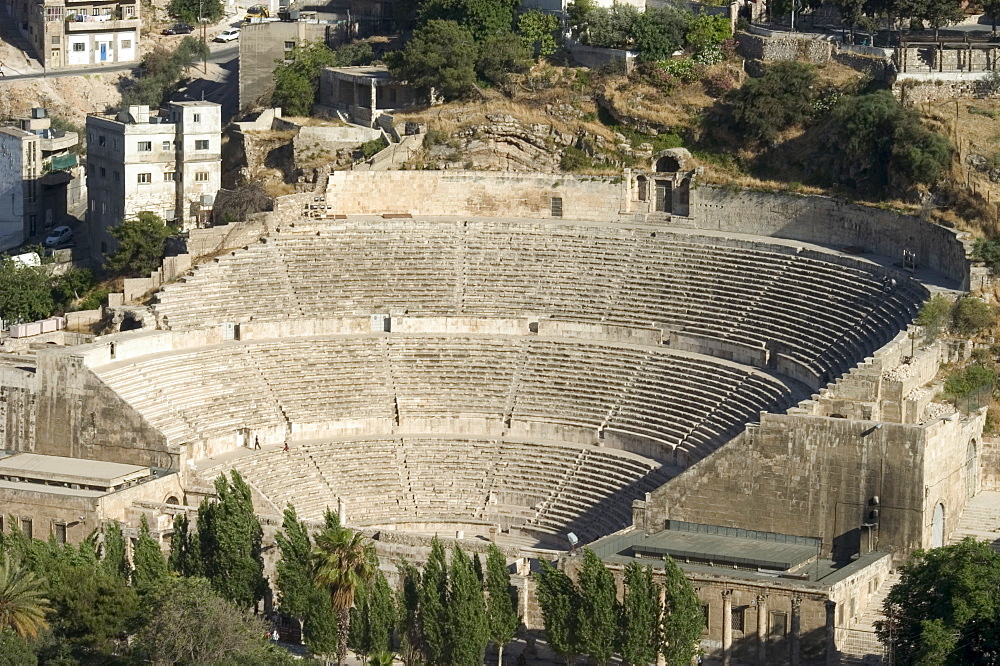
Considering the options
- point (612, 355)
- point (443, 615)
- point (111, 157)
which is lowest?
point (443, 615)

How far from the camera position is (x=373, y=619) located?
51.3 metres

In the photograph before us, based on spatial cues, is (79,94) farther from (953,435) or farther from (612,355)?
(953,435)

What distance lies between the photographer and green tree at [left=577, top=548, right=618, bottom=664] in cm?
5075

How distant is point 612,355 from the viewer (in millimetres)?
65062

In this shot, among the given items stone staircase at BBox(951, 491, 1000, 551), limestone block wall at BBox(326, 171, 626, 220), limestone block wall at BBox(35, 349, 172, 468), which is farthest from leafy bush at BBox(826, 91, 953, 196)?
limestone block wall at BBox(35, 349, 172, 468)

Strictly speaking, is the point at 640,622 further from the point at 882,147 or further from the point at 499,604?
the point at 882,147

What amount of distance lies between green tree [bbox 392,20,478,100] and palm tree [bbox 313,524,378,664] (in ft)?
86.6

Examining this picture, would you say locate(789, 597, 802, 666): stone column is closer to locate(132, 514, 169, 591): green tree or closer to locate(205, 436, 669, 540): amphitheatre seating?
locate(205, 436, 669, 540): amphitheatre seating

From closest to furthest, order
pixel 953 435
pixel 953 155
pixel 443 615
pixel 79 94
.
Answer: pixel 443 615, pixel 953 435, pixel 953 155, pixel 79 94

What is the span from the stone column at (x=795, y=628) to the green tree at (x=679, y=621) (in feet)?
8.24

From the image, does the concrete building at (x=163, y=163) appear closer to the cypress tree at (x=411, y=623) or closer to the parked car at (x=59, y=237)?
the parked car at (x=59, y=237)

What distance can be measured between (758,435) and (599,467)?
629cm

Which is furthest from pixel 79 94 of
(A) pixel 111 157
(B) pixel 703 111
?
(B) pixel 703 111

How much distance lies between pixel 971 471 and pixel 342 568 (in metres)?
17.3
